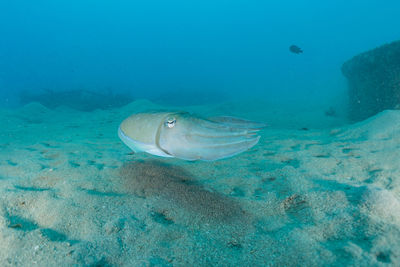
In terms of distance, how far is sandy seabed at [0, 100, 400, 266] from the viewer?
1.87 meters

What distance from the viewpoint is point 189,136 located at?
2510mm

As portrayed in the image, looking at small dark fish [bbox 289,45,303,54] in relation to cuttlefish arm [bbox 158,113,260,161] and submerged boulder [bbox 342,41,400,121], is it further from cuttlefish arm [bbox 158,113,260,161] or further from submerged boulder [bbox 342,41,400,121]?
cuttlefish arm [bbox 158,113,260,161]

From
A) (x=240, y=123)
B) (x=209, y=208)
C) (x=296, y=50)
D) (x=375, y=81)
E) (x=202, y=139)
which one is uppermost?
(x=296, y=50)

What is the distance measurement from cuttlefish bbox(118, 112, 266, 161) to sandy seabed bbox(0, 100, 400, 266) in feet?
2.08

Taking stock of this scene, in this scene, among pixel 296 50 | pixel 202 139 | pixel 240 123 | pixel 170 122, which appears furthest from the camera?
pixel 296 50

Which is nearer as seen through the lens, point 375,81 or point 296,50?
point 375,81

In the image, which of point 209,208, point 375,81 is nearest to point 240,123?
point 209,208

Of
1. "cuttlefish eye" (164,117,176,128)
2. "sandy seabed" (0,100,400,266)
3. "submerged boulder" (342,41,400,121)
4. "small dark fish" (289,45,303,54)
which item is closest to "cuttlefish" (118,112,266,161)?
"cuttlefish eye" (164,117,176,128)

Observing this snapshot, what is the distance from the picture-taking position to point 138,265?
1794 mm

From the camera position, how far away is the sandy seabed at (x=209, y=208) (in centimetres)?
187

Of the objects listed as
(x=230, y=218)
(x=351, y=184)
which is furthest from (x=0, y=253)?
(x=351, y=184)

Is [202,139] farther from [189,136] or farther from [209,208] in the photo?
[209,208]

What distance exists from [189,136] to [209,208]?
0.83m

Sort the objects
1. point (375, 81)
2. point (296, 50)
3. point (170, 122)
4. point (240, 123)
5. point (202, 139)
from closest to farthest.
Answer: 1. point (202, 139)
2. point (170, 122)
3. point (240, 123)
4. point (375, 81)
5. point (296, 50)
